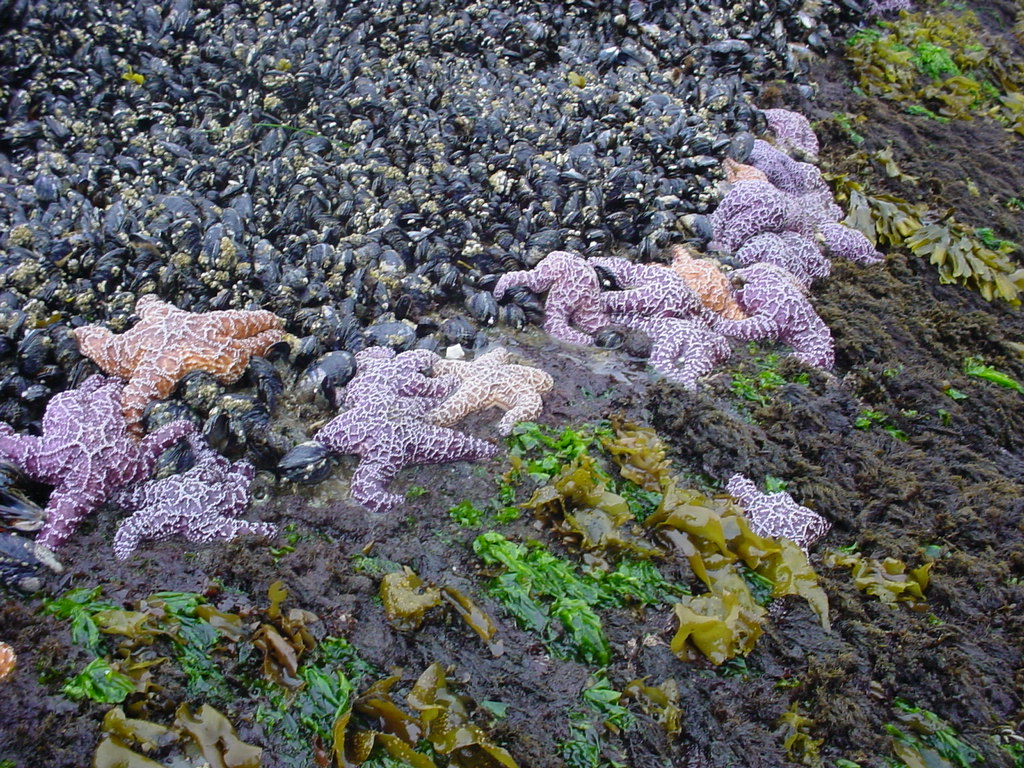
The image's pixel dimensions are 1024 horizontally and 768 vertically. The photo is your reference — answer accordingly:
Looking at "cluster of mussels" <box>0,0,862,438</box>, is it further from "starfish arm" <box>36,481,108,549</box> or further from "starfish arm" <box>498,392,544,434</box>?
"starfish arm" <box>498,392,544,434</box>

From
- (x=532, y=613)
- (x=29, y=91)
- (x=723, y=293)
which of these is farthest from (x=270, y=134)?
(x=532, y=613)

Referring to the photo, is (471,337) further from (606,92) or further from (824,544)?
(606,92)

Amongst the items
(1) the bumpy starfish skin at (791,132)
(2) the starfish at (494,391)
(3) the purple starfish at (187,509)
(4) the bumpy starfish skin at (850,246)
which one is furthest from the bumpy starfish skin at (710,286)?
(3) the purple starfish at (187,509)

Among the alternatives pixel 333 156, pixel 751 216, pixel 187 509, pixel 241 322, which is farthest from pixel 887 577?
pixel 333 156

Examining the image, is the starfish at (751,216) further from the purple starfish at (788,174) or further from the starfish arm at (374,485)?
the starfish arm at (374,485)

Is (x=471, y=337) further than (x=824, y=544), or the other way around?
(x=471, y=337)
